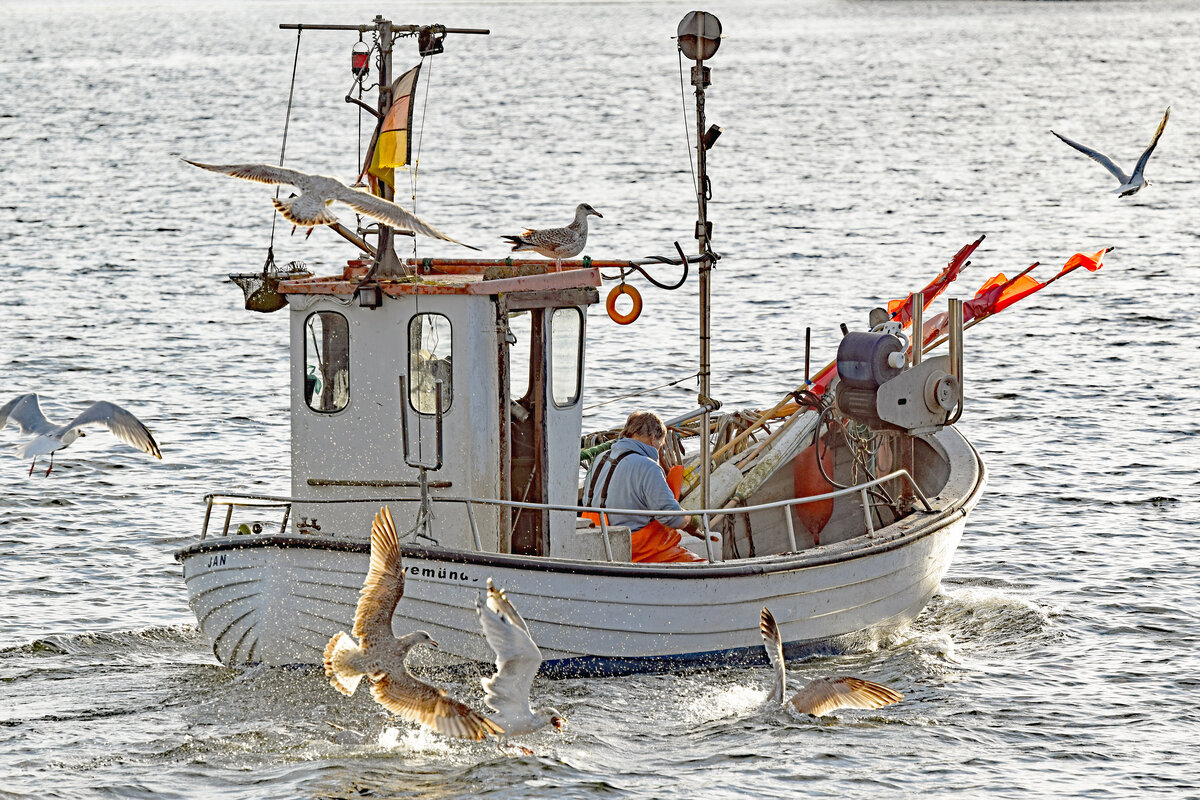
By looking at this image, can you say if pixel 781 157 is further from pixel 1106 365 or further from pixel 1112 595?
pixel 1112 595

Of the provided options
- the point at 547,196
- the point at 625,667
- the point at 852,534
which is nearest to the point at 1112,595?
the point at 852,534

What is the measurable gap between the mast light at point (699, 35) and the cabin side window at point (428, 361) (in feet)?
9.90

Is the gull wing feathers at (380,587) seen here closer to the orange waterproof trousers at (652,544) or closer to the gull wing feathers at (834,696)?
the orange waterproof trousers at (652,544)

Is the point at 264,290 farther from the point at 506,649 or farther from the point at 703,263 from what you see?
the point at 506,649

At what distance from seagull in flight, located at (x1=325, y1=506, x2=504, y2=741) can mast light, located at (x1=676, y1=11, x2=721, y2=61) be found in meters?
4.70

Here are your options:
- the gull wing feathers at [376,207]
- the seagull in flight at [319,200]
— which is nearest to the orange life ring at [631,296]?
the gull wing feathers at [376,207]

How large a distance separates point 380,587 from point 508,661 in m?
0.97

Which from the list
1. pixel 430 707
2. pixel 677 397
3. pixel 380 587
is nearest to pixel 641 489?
pixel 380 587

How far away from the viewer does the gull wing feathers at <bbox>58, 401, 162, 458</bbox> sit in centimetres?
1164

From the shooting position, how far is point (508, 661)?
423 inches

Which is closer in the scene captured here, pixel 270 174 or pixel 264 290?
pixel 270 174

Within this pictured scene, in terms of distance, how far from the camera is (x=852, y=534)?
628 inches

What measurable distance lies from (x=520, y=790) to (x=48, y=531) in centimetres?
913

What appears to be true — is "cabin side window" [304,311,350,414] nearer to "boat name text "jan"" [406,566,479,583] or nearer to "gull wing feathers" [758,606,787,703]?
"boat name text "jan"" [406,566,479,583]
